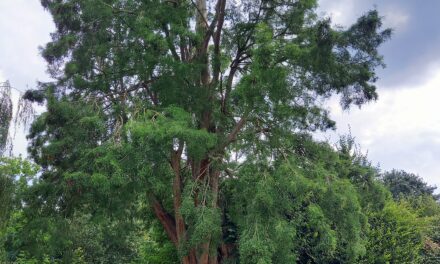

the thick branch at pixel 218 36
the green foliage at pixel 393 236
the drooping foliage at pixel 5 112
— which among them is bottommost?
the green foliage at pixel 393 236

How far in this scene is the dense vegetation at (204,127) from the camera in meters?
8.86

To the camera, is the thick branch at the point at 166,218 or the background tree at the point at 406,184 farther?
the background tree at the point at 406,184

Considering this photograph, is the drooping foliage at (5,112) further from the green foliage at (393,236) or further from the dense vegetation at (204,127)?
the green foliage at (393,236)

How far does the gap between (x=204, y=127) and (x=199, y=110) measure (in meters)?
0.41

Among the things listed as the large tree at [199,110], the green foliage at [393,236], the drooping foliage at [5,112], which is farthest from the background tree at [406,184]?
the drooping foliage at [5,112]

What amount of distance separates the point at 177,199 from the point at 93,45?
13.0ft

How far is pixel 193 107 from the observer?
33.8 feet

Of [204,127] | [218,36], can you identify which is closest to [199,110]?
[204,127]

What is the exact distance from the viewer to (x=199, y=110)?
10398 millimetres

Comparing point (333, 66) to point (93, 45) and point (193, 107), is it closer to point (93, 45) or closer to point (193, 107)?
point (193, 107)

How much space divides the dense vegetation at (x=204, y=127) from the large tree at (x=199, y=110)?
0.12ft

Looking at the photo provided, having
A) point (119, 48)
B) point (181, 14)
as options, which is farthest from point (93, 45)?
point (181, 14)

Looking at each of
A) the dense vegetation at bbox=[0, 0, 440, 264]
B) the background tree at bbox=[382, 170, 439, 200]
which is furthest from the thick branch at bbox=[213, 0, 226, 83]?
the background tree at bbox=[382, 170, 439, 200]

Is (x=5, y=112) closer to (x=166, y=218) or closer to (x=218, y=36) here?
(x=218, y=36)
